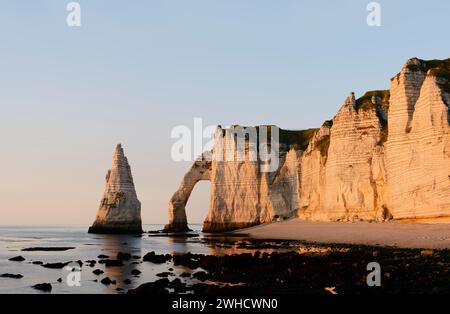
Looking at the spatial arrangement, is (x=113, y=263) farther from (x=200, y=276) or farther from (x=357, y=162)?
(x=357, y=162)

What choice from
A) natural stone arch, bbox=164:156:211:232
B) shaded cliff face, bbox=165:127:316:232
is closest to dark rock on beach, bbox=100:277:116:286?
shaded cliff face, bbox=165:127:316:232

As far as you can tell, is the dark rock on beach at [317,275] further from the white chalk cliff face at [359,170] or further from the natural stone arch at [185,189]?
the natural stone arch at [185,189]

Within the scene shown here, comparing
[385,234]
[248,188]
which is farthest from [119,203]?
[385,234]

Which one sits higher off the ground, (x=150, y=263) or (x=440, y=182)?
(x=440, y=182)

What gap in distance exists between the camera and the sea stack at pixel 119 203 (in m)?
67.2

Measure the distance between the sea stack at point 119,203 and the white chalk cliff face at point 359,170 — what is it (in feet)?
25.5

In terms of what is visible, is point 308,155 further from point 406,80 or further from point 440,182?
point 440,182

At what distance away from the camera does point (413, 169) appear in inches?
1489

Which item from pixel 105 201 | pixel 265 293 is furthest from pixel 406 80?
pixel 105 201

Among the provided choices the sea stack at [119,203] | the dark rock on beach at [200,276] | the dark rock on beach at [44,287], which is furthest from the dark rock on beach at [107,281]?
the sea stack at [119,203]

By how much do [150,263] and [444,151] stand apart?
22055mm

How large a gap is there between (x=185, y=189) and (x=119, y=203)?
11431mm

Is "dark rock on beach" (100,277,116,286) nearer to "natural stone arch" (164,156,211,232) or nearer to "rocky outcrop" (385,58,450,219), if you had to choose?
"rocky outcrop" (385,58,450,219)

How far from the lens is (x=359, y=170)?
4856 centimetres
